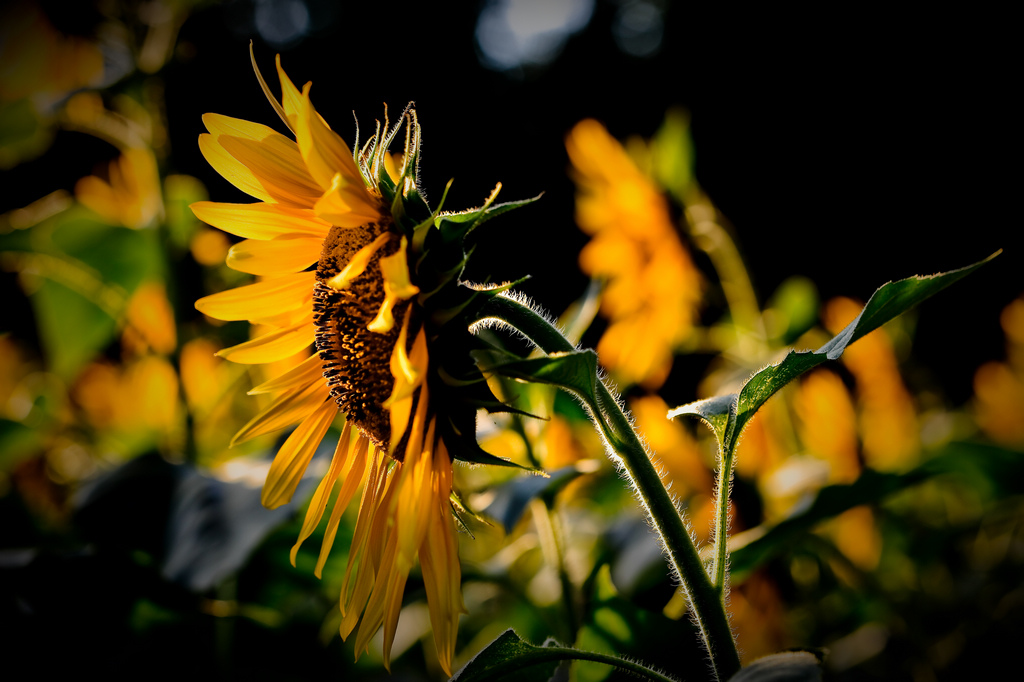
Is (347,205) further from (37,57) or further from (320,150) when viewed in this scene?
(37,57)

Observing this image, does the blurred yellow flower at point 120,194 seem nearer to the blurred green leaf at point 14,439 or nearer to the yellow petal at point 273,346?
the blurred green leaf at point 14,439

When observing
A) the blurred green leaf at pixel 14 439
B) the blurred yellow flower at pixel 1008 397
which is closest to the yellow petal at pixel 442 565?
the blurred green leaf at pixel 14 439

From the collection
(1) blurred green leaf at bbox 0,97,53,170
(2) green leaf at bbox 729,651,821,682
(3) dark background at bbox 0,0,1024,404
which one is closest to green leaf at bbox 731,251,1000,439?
(2) green leaf at bbox 729,651,821,682

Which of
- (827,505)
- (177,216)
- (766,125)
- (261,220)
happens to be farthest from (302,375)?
(766,125)

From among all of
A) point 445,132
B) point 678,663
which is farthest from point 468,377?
point 445,132

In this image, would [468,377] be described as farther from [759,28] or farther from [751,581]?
[759,28]
